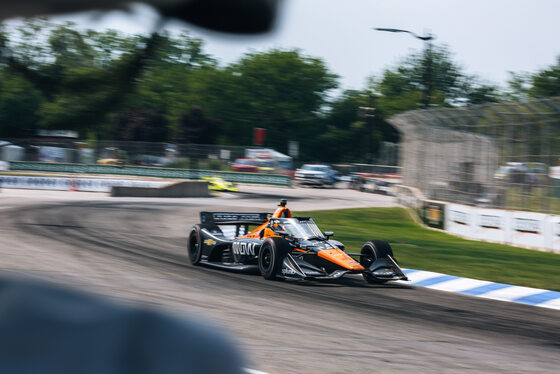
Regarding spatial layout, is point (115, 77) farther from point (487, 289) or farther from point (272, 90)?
point (487, 289)

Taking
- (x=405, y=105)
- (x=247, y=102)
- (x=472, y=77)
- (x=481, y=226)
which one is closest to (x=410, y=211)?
(x=481, y=226)

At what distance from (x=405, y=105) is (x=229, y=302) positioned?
183 ft

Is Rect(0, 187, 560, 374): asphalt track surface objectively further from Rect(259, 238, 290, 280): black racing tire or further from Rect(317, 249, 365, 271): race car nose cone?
Rect(317, 249, 365, 271): race car nose cone

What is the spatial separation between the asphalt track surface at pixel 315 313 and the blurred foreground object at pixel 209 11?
0.66 m

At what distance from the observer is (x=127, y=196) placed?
3194 cm

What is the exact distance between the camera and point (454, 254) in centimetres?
1458

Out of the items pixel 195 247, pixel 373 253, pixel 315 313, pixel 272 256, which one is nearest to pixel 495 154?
pixel 373 253

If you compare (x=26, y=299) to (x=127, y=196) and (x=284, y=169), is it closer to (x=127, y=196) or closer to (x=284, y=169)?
(x=127, y=196)

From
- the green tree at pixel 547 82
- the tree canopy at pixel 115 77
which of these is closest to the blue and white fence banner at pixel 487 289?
the tree canopy at pixel 115 77

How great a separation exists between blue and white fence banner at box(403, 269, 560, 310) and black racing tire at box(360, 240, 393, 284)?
0.66 meters

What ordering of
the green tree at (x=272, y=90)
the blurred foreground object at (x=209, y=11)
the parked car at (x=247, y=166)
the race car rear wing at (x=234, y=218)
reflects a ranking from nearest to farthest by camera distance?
the blurred foreground object at (x=209, y=11), the green tree at (x=272, y=90), the race car rear wing at (x=234, y=218), the parked car at (x=247, y=166)

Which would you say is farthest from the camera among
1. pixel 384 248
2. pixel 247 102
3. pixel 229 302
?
pixel 384 248

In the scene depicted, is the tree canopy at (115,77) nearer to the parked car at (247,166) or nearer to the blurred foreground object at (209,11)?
the blurred foreground object at (209,11)

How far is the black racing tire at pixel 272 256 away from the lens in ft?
34.3
